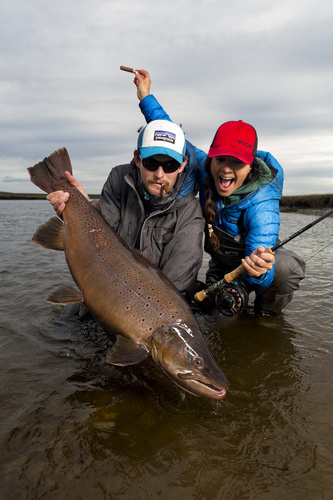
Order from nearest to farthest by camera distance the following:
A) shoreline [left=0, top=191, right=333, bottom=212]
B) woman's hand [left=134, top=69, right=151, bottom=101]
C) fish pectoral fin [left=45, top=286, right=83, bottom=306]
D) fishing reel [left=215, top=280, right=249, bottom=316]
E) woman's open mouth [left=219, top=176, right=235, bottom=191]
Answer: fish pectoral fin [left=45, top=286, right=83, bottom=306], woman's open mouth [left=219, top=176, right=235, bottom=191], fishing reel [left=215, top=280, right=249, bottom=316], woman's hand [left=134, top=69, right=151, bottom=101], shoreline [left=0, top=191, right=333, bottom=212]

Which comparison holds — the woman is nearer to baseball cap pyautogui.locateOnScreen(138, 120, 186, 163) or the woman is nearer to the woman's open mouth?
the woman's open mouth

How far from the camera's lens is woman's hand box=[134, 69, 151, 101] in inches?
207

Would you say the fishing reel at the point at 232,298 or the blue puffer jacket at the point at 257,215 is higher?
the blue puffer jacket at the point at 257,215

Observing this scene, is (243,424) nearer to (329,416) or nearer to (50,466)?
(329,416)

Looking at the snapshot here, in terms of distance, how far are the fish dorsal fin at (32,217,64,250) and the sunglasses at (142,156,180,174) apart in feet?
3.74

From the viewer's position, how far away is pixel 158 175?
4.00 meters

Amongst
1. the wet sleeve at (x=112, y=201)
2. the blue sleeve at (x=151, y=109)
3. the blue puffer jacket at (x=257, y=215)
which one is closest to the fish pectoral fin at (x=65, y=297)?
the wet sleeve at (x=112, y=201)

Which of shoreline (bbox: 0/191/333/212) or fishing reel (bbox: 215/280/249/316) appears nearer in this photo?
fishing reel (bbox: 215/280/249/316)

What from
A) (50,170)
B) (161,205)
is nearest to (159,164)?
(161,205)

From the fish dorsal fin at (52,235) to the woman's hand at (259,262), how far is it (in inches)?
77.8

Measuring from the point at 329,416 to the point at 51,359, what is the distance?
2589 millimetres

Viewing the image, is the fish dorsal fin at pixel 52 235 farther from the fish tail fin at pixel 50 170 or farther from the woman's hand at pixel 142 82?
the woman's hand at pixel 142 82

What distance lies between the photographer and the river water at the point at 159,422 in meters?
2.12

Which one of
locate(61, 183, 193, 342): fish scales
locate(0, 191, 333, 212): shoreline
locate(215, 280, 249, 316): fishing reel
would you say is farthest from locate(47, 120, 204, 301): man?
locate(0, 191, 333, 212): shoreline
